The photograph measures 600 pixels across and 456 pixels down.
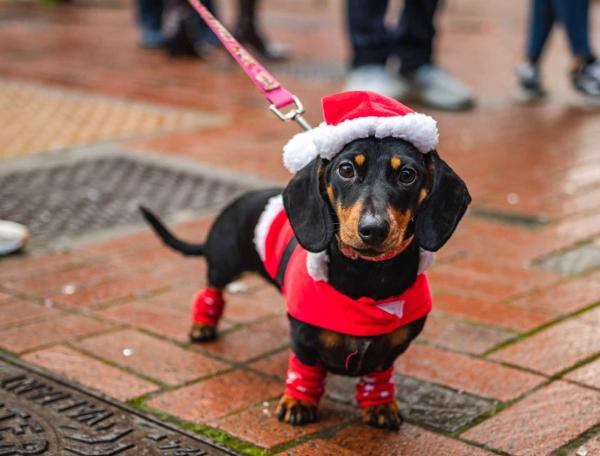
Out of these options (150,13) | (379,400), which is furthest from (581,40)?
(150,13)

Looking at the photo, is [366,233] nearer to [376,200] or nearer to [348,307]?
[376,200]

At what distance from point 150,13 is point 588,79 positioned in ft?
16.9

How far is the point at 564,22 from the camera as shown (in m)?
7.10

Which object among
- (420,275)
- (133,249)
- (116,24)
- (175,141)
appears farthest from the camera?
(116,24)

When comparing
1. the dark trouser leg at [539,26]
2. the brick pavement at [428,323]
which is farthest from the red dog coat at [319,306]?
the dark trouser leg at [539,26]

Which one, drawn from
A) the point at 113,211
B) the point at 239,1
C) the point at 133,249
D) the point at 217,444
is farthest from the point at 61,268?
the point at 239,1

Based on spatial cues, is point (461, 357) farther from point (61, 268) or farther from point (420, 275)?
point (61, 268)

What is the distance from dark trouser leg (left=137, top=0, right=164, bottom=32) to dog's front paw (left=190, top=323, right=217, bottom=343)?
25.8 ft

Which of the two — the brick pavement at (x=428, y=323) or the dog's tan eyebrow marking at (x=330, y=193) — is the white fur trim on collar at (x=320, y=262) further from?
the brick pavement at (x=428, y=323)

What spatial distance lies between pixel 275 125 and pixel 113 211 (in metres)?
2.02

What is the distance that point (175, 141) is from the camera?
20.7 ft

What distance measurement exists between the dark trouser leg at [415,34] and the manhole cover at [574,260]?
3142mm

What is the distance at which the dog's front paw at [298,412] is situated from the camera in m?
2.77

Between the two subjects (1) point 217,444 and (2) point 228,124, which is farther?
(2) point 228,124
